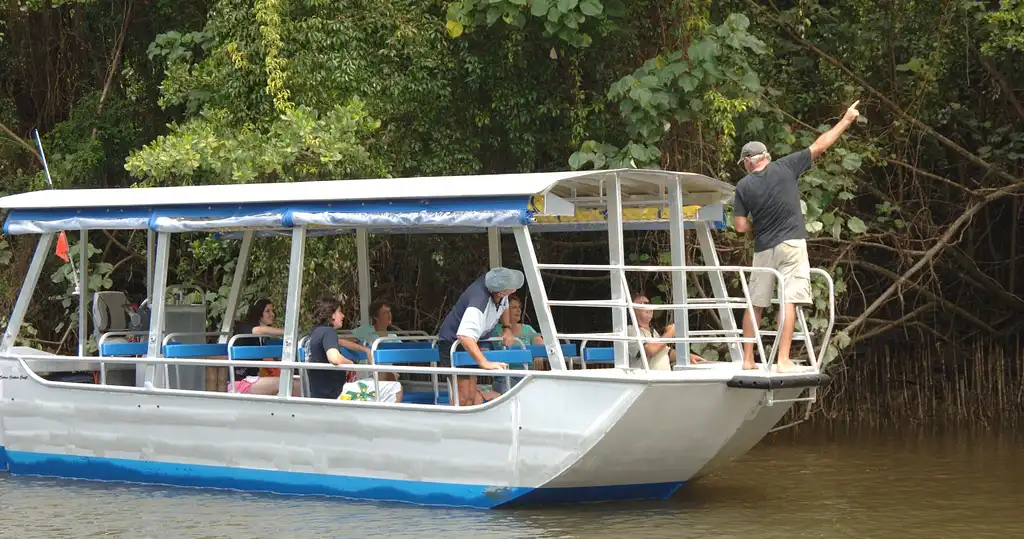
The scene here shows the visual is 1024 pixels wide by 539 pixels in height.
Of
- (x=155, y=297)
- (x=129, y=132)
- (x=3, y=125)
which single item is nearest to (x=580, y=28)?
(x=155, y=297)

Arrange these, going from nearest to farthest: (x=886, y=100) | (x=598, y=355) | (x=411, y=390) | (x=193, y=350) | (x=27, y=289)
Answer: (x=598, y=355) → (x=193, y=350) → (x=27, y=289) → (x=411, y=390) → (x=886, y=100)

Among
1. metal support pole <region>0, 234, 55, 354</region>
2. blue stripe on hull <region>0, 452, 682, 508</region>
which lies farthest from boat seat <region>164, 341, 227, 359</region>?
metal support pole <region>0, 234, 55, 354</region>

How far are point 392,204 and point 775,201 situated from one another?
2500mm

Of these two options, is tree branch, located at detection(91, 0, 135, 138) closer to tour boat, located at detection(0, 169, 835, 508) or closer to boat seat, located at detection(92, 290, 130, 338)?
boat seat, located at detection(92, 290, 130, 338)

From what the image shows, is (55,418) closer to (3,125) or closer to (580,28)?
(580,28)

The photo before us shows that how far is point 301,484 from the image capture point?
10602 mm

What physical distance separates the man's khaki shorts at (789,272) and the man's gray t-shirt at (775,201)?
0.05 metres

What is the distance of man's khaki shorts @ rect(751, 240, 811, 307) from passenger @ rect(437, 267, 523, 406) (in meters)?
1.63

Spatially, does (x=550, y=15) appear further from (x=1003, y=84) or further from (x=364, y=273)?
(x=1003, y=84)

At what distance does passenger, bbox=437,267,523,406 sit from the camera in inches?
394

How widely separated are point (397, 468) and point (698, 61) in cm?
510

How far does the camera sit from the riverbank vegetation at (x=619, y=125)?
13695 millimetres

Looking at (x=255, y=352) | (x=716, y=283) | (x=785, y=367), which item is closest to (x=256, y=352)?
(x=255, y=352)

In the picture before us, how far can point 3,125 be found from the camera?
18.9m
